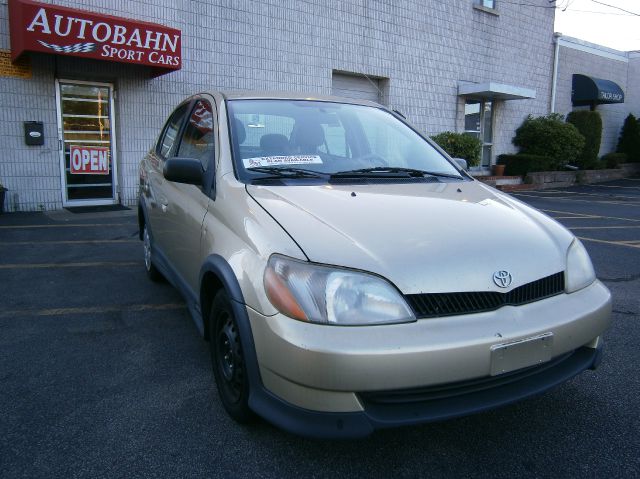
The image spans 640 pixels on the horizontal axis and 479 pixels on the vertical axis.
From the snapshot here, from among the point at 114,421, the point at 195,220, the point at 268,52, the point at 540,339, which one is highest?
the point at 268,52

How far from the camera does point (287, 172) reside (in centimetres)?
299

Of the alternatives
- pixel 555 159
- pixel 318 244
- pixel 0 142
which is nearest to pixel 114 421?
pixel 318 244

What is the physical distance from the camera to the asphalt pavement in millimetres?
2277

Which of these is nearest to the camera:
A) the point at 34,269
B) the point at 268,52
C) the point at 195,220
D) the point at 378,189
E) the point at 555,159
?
the point at 378,189

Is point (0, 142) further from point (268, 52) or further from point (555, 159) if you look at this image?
point (555, 159)

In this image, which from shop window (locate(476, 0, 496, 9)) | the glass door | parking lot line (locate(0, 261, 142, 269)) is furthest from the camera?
shop window (locate(476, 0, 496, 9))

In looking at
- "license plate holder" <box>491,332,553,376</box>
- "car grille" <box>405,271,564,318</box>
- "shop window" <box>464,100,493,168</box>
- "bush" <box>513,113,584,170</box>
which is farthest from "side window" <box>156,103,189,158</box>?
"bush" <box>513,113,584,170</box>

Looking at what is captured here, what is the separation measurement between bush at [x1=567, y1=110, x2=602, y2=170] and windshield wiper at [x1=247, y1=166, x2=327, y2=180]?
693 inches

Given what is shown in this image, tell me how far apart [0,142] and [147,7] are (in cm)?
343

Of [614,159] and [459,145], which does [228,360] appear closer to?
[459,145]

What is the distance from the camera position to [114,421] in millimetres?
2633

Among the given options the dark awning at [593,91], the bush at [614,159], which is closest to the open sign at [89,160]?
the dark awning at [593,91]

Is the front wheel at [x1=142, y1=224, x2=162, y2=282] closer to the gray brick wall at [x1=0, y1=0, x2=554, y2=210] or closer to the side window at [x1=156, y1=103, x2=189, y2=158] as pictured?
the side window at [x1=156, y1=103, x2=189, y2=158]

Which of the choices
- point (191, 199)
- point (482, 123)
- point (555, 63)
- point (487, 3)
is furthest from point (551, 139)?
point (191, 199)
